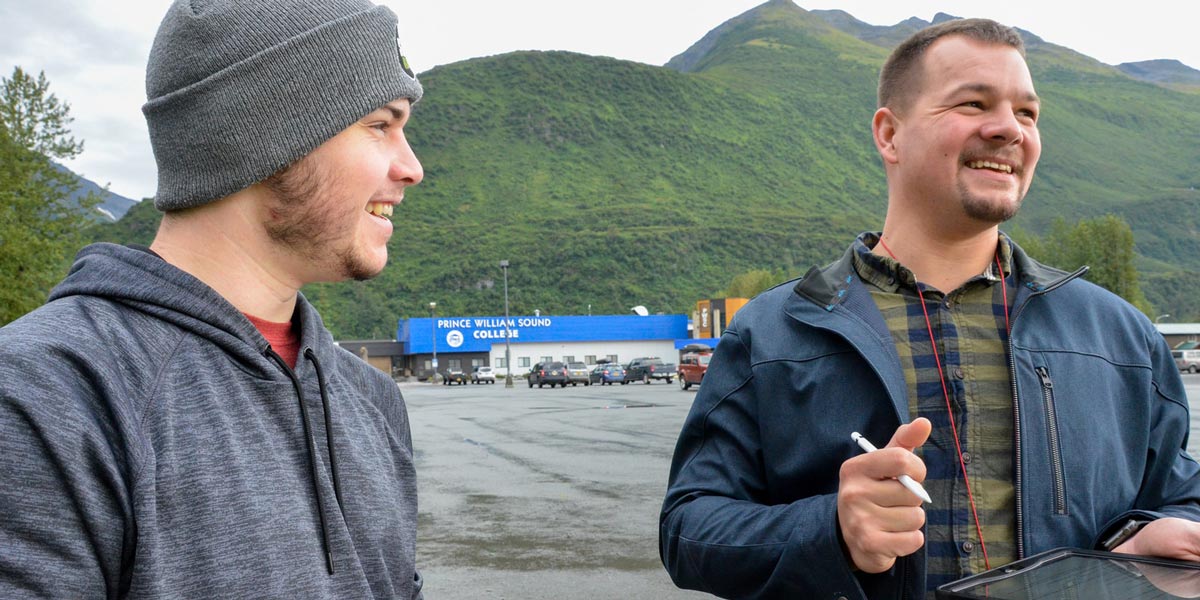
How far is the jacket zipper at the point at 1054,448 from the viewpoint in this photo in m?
2.34

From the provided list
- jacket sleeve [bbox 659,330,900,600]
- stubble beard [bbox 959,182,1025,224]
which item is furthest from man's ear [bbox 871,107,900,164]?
jacket sleeve [bbox 659,330,900,600]

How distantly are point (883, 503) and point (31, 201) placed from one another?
26.0 metres

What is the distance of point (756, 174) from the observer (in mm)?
174625

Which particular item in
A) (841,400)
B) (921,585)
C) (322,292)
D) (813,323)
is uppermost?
(322,292)

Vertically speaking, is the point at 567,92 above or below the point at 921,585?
above

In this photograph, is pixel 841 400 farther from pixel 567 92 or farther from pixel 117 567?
pixel 567 92

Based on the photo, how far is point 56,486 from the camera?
4.87ft

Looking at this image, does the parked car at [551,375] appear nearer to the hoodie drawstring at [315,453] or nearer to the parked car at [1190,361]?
the parked car at [1190,361]

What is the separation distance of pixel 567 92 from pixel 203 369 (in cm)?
20133

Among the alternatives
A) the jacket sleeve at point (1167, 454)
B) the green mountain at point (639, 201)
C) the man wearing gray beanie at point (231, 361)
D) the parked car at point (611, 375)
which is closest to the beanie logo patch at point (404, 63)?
the man wearing gray beanie at point (231, 361)

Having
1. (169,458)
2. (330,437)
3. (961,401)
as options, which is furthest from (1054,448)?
(169,458)

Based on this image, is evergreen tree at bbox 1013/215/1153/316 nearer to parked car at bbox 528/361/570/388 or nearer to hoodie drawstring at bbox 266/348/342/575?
parked car at bbox 528/361/570/388

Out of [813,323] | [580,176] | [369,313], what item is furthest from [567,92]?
[813,323]

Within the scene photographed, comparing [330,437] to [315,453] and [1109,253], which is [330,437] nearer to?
[315,453]
